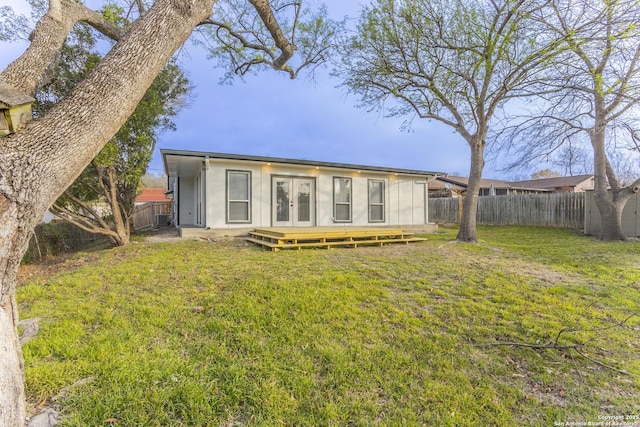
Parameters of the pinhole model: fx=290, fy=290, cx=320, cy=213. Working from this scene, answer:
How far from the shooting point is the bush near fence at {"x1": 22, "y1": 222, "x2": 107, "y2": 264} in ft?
27.6

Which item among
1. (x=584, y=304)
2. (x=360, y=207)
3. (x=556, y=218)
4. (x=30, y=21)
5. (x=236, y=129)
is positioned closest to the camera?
(x=584, y=304)

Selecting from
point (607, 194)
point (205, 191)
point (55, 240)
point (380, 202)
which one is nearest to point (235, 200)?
point (205, 191)

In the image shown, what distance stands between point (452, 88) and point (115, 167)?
34.0ft

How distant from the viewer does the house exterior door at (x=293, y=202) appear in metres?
9.91

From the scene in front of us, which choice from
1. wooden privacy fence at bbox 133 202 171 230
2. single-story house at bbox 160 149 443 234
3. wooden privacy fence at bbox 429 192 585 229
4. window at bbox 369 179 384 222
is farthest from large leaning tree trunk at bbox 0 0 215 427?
wooden privacy fence at bbox 429 192 585 229

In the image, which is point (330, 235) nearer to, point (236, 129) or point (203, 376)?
point (203, 376)

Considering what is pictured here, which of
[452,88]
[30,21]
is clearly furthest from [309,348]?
[30,21]

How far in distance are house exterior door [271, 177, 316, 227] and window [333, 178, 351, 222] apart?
0.87m

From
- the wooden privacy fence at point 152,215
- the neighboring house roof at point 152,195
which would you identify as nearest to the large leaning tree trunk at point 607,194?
the wooden privacy fence at point 152,215

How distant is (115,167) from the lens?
7988 millimetres

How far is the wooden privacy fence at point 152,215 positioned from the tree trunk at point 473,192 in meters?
14.0

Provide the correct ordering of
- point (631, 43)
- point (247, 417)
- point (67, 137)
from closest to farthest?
point (67, 137), point (247, 417), point (631, 43)

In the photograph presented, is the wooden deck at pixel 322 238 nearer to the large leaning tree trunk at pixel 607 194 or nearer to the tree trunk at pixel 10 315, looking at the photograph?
the tree trunk at pixel 10 315

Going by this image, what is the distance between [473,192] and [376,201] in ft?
11.6
